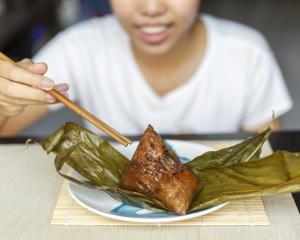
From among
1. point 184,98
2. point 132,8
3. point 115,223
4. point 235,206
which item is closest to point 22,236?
point 115,223

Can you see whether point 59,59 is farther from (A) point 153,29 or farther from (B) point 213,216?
(B) point 213,216

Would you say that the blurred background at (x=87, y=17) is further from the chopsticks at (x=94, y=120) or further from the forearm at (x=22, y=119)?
the chopsticks at (x=94, y=120)

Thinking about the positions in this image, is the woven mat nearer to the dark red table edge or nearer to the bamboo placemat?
the bamboo placemat

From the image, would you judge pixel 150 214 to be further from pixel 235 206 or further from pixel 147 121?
pixel 147 121

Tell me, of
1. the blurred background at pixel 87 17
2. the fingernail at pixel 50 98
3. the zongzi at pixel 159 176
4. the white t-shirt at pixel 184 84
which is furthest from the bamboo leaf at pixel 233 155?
the blurred background at pixel 87 17

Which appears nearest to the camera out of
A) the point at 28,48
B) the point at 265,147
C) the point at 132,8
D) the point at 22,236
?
the point at 22,236

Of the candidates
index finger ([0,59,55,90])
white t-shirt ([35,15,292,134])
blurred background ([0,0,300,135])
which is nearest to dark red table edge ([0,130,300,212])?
index finger ([0,59,55,90])

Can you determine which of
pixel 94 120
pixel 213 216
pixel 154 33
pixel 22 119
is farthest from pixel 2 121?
pixel 213 216
